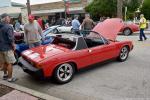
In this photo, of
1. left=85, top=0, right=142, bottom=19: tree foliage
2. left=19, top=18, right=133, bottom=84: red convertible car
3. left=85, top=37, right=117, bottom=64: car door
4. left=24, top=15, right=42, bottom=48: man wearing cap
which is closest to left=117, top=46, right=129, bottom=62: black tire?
left=19, top=18, right=133, bottom=84: red convertible car

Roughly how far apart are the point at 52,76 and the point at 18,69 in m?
2.17

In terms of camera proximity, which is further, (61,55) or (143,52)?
(143,52)

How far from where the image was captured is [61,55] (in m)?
5.83

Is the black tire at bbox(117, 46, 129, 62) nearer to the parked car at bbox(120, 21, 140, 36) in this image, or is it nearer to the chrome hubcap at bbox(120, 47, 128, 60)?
the chrome hubcap at bbox(120, 47, 128, 60)

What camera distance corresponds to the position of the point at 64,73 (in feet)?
19.4

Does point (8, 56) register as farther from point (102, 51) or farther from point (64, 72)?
point (102, 51)

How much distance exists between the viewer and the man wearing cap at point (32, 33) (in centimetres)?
759

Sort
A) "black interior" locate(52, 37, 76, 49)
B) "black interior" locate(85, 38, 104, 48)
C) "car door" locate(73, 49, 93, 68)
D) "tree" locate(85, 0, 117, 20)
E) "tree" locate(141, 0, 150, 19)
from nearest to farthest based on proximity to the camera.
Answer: "car door" locate(73, 49, 93, 68) → "black interior" locate(52, 37, 76, 49) → "black interior" locate(85, 38, 104, 48) → "tree" locate(141, 0, 150, 19) → "tree" locate(85, 0, 117, 20)

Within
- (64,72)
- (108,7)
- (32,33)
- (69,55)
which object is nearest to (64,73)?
(64,72)

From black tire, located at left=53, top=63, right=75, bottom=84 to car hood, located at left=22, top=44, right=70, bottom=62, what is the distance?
359 mm

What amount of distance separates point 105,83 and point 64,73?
1.05 m

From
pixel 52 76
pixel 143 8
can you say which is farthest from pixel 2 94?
pixel 143 8

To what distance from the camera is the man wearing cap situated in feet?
24.9

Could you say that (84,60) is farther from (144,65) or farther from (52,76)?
(144,65)
